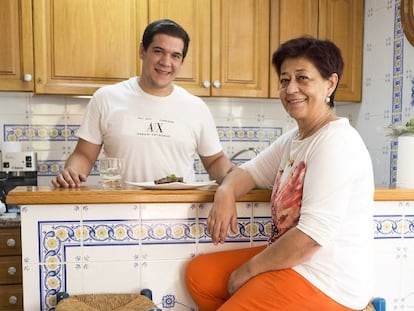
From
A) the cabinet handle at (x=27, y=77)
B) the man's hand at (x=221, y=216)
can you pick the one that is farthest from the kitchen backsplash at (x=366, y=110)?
the man's hand at (x=221, y=216)

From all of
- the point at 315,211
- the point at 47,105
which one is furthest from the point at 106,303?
the point at 47,105

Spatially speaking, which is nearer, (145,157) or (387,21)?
(145,157)

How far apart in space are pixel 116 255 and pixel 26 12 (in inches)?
66.8

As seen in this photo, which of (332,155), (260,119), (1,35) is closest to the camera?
(332,155)

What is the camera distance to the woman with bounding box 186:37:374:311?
3.61ft

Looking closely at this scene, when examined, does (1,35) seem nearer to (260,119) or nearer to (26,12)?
(26,12)

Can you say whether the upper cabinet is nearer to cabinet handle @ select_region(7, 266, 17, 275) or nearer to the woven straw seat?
cabinet handle @ select_region(7, 266, 17, 275)

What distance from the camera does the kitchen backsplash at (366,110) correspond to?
104 inches

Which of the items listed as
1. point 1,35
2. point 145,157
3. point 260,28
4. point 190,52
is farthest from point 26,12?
point 260,28

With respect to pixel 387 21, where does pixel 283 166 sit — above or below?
below

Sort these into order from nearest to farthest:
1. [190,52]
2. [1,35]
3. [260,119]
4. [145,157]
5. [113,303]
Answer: [113,303]
[145,157]
[1,35]
[190,52]
[260,119]

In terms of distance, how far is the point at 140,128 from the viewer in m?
1.98

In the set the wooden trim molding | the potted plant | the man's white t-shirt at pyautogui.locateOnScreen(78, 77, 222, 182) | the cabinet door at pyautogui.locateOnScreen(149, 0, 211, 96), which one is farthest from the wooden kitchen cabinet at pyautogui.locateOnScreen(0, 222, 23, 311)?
the wooden trim molding

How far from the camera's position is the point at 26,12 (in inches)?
97.5
